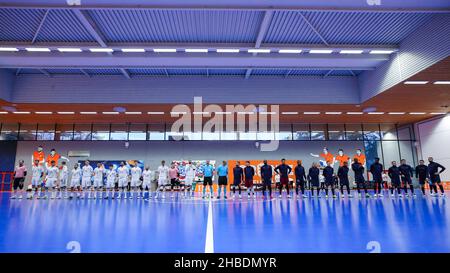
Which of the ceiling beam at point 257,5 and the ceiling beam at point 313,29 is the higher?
the ceiling beam at point 313,29

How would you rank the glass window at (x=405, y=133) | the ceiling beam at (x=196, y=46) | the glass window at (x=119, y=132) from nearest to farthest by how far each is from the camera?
the ceiling beam at (x=196, y=46) < the glass window at (x=119, y=132) < the glass window at (x=405, y=133)

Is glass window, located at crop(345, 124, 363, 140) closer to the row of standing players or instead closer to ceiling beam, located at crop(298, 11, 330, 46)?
the row of standing players

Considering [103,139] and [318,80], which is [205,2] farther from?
[103,139]

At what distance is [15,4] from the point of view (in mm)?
9500

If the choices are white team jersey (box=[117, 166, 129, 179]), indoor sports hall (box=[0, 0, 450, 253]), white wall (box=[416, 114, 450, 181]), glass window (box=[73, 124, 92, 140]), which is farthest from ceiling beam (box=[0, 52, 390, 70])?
white wall (box=[416, 114, 450, 181])

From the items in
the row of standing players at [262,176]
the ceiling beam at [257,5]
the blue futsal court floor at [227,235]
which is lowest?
the blue futsal court floor at [227,235]

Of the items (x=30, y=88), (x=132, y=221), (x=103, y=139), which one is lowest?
(x=132, y=221)

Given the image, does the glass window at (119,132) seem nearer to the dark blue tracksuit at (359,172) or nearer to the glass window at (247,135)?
the glass window at (247,135)

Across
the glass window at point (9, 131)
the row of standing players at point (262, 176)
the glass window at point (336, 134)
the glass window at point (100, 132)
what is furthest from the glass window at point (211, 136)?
the glass window at point (9, 131)

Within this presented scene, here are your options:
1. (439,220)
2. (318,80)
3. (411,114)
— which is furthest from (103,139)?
(411,114)

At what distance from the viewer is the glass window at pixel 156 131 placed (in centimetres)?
2667

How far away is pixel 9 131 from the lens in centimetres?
2633

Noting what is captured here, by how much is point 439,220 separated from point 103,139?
26734mm

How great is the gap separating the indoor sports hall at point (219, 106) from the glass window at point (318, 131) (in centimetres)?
171
